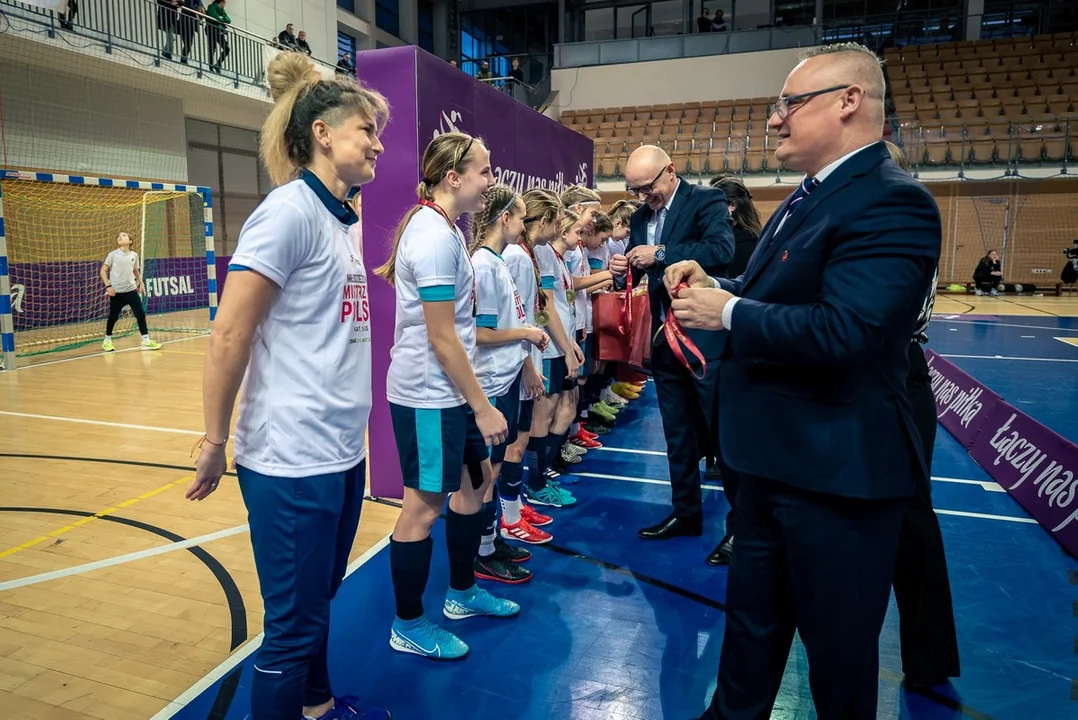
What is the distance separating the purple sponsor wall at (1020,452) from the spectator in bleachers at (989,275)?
44.3 feet

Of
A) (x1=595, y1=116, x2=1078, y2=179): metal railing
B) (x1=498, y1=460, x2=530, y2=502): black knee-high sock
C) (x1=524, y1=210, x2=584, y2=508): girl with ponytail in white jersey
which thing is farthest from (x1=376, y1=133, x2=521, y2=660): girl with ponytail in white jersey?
(x1=595, y1=116, x2=1078, y2=179): metal railing

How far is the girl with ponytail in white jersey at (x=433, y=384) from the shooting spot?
2322mm

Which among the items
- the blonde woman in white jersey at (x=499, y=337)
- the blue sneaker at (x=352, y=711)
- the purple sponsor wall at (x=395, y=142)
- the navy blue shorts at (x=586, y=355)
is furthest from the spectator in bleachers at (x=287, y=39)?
the blue sneaker at (x=352, y=711)

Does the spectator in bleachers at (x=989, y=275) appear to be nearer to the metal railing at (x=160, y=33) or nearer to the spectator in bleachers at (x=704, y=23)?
the spectator in bleachers at (x=704, y=23)

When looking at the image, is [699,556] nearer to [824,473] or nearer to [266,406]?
[824,473]

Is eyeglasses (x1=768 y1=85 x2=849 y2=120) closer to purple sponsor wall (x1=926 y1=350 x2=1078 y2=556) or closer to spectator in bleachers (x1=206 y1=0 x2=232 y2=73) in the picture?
purple sponsor wall (x1=926 y1=350 x2=1078 y2=556)

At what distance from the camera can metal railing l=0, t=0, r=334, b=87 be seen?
1063 centimetres

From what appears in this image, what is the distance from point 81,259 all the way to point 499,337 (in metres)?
12.8

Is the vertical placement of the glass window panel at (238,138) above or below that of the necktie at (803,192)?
above

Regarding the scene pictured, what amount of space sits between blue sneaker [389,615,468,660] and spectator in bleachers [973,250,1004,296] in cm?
1902

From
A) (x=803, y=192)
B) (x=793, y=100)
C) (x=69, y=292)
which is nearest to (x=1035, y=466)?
(x=803, y=192)

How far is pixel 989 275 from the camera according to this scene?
17.3m

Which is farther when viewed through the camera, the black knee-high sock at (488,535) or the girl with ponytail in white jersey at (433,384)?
the black knee-high sock at (488,535)

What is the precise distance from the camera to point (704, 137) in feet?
57.2
